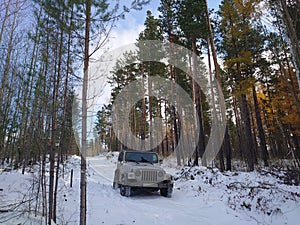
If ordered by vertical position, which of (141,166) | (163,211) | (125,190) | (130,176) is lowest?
(163,211)

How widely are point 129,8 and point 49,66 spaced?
2273 mm

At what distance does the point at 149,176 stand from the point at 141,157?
150 centimetres

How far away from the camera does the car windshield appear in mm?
8953

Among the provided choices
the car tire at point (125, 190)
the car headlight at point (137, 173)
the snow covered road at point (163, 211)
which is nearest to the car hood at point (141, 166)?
the car headlight at point (137, 173)

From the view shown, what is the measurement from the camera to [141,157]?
9.07m

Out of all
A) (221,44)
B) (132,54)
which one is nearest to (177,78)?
(221,44)

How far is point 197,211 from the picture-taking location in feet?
19.4

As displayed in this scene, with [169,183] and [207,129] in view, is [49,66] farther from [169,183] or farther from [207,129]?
[207,129]

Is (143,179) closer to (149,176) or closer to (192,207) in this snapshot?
(149,176)

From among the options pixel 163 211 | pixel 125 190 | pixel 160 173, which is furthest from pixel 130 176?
pixel 163 211

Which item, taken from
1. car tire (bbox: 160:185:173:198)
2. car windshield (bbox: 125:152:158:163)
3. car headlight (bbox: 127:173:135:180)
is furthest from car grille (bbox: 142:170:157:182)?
car windshield (bbox: 125:152:158:163)

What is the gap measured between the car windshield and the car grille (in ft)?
4.02

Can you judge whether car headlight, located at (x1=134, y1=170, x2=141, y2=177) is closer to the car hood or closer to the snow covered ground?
the car hood

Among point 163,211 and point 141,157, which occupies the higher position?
point 141,157
